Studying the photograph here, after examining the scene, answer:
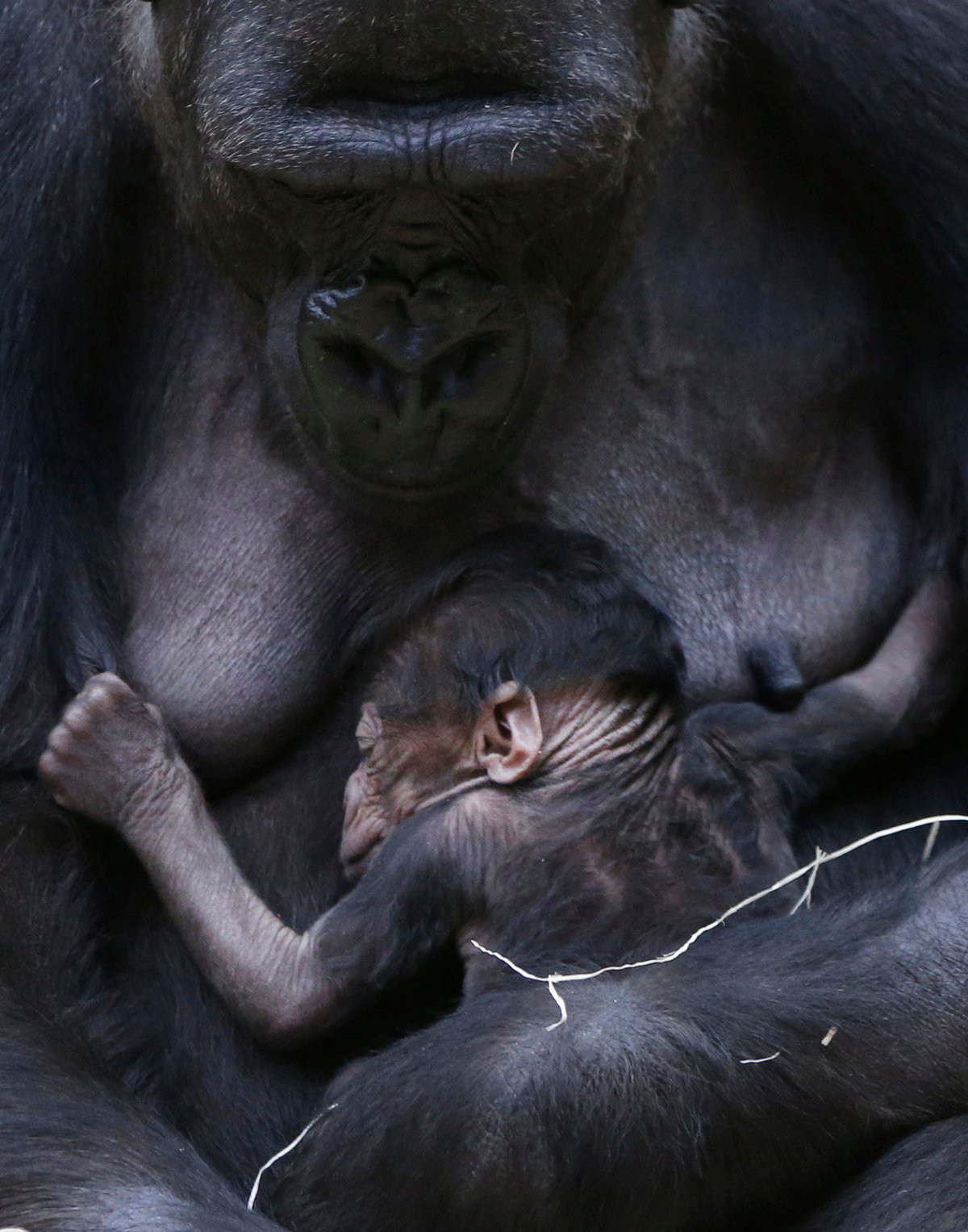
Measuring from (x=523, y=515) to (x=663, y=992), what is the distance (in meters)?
0.85

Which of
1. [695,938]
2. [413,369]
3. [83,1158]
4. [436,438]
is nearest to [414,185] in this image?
[413,369]

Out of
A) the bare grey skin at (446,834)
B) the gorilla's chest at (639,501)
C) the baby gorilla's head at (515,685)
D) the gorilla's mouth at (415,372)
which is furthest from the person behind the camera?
the gorilla's chest at (639,501)

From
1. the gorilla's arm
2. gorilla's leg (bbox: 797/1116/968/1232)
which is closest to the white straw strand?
the gorilla's arm

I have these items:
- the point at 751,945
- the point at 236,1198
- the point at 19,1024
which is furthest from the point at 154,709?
the point at 751,945

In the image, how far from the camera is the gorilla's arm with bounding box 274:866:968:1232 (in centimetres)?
295

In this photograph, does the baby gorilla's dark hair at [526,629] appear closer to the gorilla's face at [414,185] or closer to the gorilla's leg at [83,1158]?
the gorilla's face at [414,185]

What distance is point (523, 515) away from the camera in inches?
142

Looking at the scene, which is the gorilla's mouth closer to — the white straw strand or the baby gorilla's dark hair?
the baby gorilla's dark hair

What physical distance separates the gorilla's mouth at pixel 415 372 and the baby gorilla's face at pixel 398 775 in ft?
1.21

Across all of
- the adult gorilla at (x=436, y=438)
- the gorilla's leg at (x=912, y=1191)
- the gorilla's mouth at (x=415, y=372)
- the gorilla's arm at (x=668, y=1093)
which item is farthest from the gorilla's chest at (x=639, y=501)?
the gorilla's leg at (x=912, y=1191)

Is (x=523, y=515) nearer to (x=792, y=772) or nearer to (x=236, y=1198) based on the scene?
(x=792, y=772)

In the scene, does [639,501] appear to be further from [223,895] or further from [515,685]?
[223,895]

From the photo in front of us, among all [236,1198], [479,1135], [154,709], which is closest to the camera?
[479,1135]

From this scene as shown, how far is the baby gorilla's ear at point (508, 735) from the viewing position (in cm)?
331
